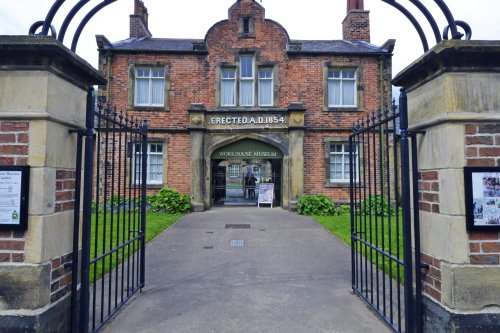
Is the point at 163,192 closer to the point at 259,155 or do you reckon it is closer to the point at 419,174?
the point at 259,155

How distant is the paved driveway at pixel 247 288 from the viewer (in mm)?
3928

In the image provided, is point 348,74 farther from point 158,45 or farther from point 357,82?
point 158,45

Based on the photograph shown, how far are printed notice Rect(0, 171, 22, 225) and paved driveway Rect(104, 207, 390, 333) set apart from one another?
1718 mm

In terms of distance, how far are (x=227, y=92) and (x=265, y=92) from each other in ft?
6.04

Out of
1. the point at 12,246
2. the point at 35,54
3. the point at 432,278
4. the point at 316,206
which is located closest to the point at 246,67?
the point at 316,206

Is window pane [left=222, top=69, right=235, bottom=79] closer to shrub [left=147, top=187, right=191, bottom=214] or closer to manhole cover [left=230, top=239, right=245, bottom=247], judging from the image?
shrub [left=147, top=187, right=191, bottom=214]

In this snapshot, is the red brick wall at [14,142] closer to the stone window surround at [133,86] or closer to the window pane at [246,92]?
the stone window surround at [133,86]

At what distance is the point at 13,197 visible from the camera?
286 centimetres

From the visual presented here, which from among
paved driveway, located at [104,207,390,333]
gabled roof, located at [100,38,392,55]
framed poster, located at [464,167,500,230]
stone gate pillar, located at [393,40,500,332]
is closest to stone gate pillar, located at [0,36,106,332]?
paved driveway, located at [104,207,390,333]

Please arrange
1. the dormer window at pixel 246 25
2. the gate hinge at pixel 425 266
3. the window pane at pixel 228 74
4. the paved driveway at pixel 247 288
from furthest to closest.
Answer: the dormer window at pixel 246 25 < the window pane at pixel 228 74 < the paved driveway at pixel 247 288 < the gate hinge at pixel 425 266

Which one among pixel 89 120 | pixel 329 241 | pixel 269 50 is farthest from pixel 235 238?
pixel 269 50

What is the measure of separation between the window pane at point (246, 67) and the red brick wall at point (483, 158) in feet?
46.3

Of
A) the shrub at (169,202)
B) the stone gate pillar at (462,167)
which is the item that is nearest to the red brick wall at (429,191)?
the stone gate pillar at (462,167)

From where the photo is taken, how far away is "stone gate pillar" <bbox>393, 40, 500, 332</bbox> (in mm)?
2854
